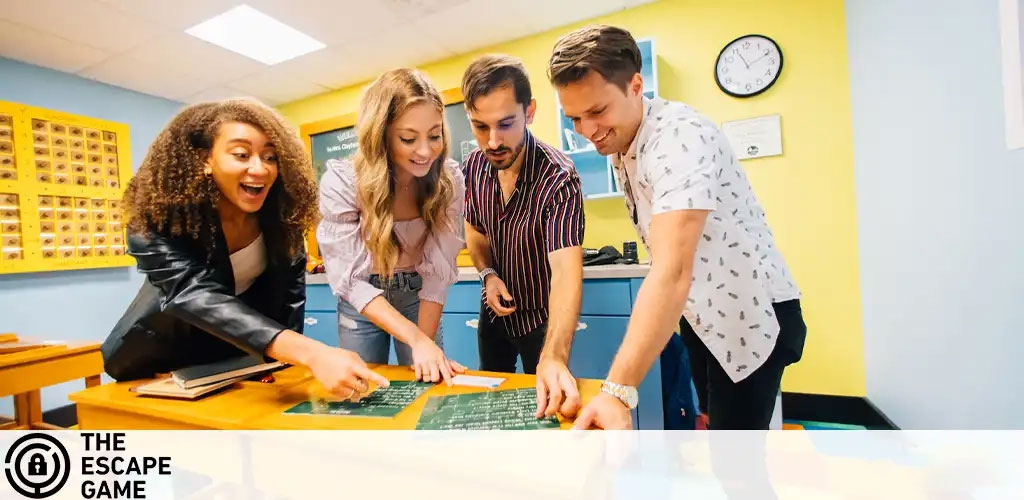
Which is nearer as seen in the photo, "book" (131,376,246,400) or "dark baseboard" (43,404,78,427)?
"book" (131,376,246,400)

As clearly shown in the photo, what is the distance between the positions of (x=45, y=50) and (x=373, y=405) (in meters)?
2.17

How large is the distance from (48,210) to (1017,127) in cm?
240

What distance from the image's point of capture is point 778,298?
0.76 meters

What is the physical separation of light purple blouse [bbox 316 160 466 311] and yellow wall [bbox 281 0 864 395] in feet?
4.62

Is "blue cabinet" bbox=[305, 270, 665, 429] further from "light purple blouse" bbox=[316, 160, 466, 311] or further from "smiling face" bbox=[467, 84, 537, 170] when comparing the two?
"smiling face" bbox=[467, 84, 537, 170]

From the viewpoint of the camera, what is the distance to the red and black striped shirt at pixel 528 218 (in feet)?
3.34

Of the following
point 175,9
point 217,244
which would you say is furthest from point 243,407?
point 175,9

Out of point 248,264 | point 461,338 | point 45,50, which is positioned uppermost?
point 45,50

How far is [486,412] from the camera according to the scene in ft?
2.03

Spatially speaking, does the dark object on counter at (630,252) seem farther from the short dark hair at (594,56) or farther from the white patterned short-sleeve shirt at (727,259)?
the short dark hair at (594,56)

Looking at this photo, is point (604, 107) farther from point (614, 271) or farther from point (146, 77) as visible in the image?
point (146, 77)

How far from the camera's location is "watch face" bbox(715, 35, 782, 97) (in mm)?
1792
